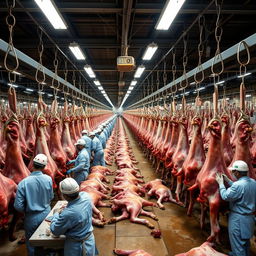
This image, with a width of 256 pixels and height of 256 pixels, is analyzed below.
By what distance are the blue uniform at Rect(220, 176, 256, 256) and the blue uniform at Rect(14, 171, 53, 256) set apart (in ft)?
8.84

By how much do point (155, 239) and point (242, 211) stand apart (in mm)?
1623

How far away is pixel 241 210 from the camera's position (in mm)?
3670

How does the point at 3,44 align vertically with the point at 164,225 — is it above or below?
above

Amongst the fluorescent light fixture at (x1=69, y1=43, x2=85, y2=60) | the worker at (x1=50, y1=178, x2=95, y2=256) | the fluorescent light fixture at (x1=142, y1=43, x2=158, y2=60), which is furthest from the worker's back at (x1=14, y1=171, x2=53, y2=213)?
the fluorescent light fixture at (x1=142, y1=43, x2=158, y2=60)

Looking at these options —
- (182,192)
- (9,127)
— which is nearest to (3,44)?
(9,127)

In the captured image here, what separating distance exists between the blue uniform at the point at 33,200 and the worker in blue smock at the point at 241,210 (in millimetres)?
2688

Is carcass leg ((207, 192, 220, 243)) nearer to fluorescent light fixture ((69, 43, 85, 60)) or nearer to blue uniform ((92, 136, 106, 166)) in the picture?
blue uniform ((92, 136, 106, 166))

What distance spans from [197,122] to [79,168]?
311cm

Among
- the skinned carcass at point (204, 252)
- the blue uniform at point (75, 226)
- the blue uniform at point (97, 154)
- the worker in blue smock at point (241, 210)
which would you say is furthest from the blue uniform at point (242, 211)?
the blue uniform at point (97, 154)

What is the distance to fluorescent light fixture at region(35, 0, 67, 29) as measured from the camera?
469 cm

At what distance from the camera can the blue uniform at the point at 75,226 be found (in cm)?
312

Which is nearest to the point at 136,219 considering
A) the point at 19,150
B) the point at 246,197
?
the point at 246,197

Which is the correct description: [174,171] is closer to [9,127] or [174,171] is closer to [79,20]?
[9,127]

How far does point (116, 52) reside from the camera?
1140cm
